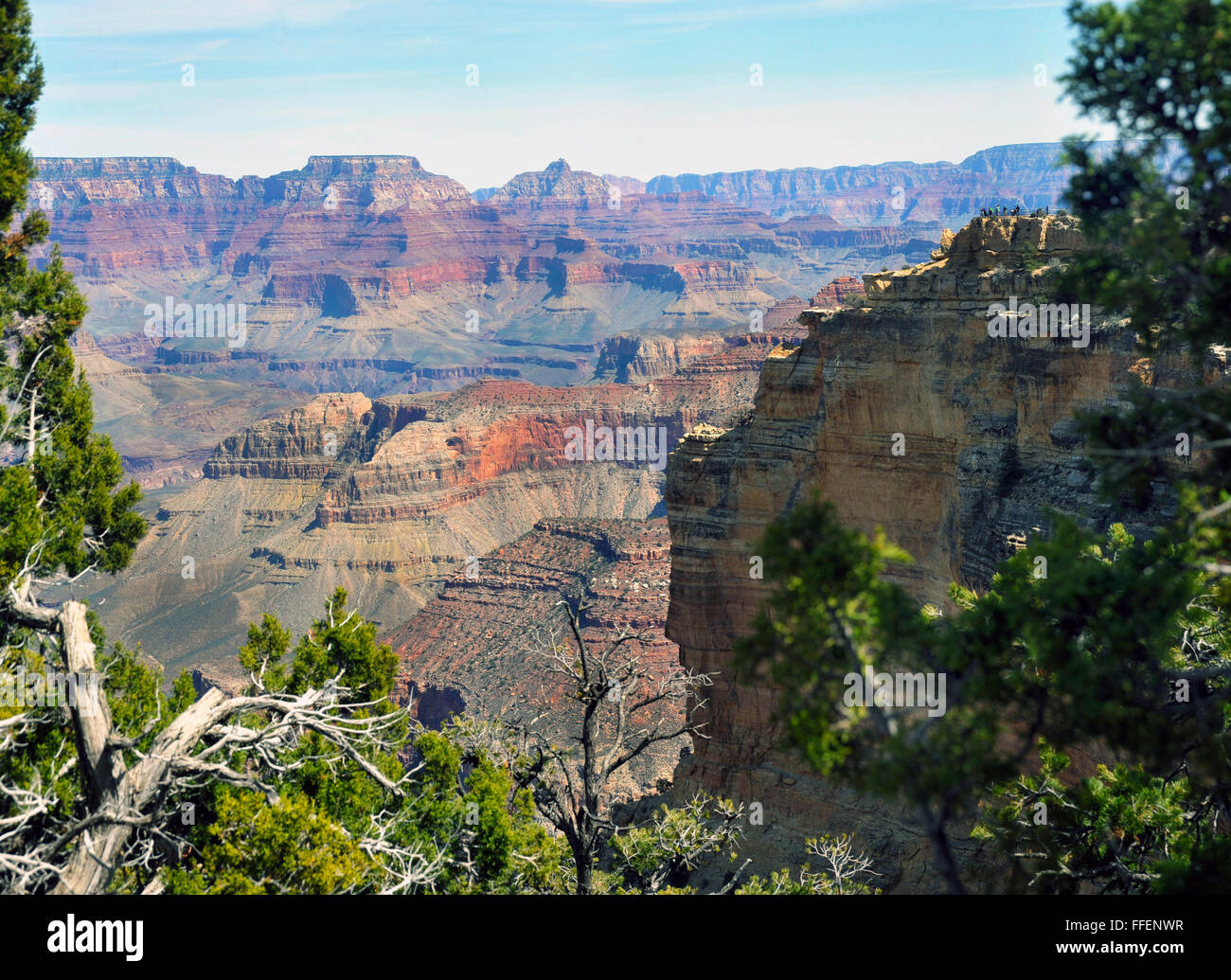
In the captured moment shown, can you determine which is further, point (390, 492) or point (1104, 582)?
point (390, 492)

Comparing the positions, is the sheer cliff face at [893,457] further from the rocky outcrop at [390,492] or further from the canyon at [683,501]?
the rocky outcrop at [390,492]

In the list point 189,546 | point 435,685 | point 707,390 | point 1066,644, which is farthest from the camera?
point 707,390

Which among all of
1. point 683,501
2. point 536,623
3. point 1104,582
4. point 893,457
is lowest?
point 536,623

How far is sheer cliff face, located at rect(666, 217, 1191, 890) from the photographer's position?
29.3 m

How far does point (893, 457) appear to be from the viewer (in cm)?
3322

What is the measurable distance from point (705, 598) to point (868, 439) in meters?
8.71

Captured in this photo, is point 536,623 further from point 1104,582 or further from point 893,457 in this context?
point 1104,582

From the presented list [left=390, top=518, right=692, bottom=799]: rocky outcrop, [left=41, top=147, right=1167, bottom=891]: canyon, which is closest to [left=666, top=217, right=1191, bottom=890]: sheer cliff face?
[left=41, top=147, right=1167, bottom=891]: canyon

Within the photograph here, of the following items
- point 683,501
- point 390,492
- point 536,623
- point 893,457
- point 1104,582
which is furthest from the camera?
point 390,492

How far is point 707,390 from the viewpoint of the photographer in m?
161

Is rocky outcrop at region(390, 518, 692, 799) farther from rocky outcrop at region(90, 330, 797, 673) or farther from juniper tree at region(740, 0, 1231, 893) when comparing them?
juniper tree at region(740, 0, 1231, 893)

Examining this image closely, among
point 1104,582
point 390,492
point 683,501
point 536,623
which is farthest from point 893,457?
point 390,492

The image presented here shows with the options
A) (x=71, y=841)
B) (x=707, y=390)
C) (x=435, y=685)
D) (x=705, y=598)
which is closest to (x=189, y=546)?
(x=707, y=390)
